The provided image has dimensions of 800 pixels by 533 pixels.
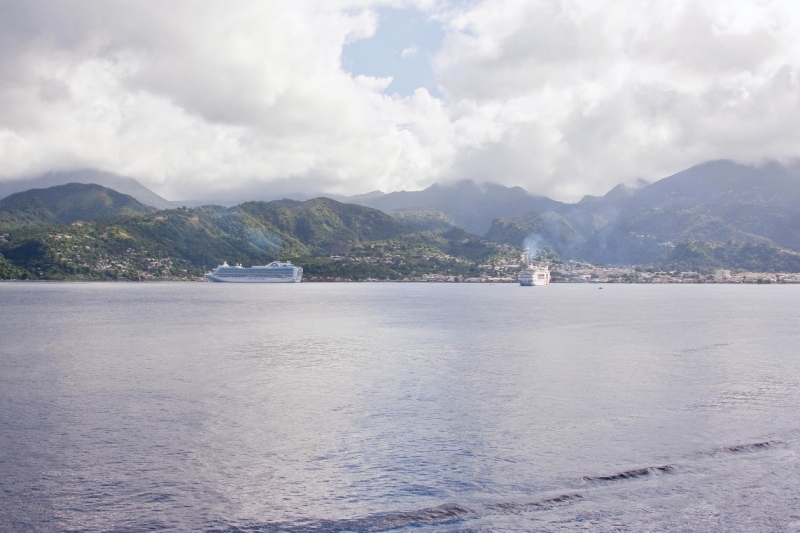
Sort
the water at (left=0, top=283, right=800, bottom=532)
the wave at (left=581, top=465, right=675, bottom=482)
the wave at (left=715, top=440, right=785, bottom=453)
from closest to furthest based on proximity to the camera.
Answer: the water at (left=0, top=283, right=800, bottom=532) < the wave at (left=581, top=465, right=675, bottom=482) < the wave at (left=715, top=440, right=785, bottom=453)

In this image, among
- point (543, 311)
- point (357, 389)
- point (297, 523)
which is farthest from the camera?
point (543, 311)

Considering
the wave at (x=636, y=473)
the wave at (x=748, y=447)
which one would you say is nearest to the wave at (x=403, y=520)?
the wave at (x=636, y=473)

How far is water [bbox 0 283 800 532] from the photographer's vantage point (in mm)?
15656

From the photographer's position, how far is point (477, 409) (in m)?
25.7

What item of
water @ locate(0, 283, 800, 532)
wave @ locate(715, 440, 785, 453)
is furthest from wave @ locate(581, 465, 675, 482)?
wave @ locate(715, 440, 785, 453)

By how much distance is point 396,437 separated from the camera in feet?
70.8

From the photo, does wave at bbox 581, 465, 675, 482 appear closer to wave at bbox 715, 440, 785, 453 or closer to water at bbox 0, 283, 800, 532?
water at bbox 0, 283, 800, 532

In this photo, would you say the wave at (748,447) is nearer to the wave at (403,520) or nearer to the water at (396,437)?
the water at (396,437)

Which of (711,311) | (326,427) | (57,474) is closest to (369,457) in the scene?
(326,427)

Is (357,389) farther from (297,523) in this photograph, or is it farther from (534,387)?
(297,523)

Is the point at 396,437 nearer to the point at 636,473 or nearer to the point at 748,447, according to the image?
the point at 636,473

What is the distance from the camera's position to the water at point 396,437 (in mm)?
15656

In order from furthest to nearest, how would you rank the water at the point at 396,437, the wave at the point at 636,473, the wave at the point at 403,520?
the wave at the point at 636,473, the water at the point at 396,437, the wave at the point at 403,520

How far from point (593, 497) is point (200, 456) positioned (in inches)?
457
